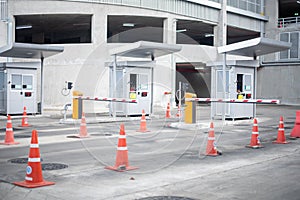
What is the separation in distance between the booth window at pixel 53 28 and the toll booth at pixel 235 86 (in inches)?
658

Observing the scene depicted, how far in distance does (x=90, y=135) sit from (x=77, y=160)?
495cm

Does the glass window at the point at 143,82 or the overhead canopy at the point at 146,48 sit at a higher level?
the overhead canopy at the point at 146,48

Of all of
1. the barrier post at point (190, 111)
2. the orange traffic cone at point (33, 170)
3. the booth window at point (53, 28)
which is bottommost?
the orange traffic cone at point (33, 170)

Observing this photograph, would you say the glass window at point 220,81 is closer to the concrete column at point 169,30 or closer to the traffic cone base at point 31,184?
the traffic cone base at point 31,184

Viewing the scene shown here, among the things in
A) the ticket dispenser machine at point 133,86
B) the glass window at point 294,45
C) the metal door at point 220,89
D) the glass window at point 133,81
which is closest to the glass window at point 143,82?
the ticket dispenser machine at point 133,86

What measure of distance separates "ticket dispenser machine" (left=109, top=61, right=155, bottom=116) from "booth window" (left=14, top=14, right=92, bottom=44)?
43.2ft

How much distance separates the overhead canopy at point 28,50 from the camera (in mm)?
20516

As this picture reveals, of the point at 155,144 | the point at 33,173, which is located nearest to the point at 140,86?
the point at 155,144

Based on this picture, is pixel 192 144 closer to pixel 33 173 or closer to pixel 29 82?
pixel 33 173

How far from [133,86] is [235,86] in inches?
218

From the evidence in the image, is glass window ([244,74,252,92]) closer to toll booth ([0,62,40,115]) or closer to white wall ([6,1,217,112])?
toll booth ([0,62,40,115])

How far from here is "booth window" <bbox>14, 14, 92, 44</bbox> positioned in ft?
118

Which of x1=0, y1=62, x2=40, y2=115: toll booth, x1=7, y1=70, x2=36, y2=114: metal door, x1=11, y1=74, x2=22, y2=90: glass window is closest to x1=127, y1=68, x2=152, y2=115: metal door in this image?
x1=0, y1=62, x2=40, y2=115: toll booth

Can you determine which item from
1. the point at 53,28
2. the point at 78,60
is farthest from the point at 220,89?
the point at 53,28
